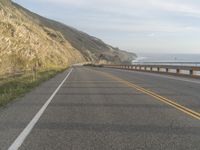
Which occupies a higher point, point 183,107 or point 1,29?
point 1,29

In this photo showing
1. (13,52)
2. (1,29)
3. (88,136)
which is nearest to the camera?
(88,136)

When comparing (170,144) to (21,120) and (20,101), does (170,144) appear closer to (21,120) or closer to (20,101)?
(21,120)

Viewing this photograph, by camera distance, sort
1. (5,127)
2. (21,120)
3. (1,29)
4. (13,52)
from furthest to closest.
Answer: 1. (1,29)
2. (13,52)
3. (21,120)
4. (5,127)

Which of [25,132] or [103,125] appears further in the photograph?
[103,125]

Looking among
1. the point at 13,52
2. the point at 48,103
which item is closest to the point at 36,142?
the point at 48,103

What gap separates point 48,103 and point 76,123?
433 cm

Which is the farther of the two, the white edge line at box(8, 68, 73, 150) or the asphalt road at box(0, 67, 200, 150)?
the asphalt road at box(0, 67, 200, 150)

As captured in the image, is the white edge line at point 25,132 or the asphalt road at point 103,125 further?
the asphalt road at point 103,125

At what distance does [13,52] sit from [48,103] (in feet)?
110

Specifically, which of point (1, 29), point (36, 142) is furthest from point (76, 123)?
point (1, 29)

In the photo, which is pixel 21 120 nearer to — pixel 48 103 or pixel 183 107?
pixel 48 103

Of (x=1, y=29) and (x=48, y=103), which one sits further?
(x=1, y=29)

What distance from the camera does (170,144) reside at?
301 inches

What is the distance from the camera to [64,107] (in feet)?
42.4
